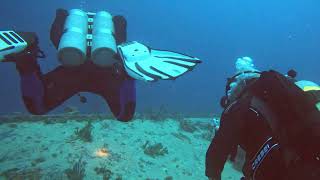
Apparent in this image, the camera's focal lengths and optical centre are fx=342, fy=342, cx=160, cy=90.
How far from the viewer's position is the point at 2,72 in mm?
35156

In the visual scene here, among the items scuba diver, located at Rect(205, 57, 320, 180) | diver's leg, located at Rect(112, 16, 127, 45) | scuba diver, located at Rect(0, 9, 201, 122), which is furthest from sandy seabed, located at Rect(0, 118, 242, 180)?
scuba diver, located at Rect(205, 57, 320, 180)

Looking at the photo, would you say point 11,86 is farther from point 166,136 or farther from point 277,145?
point 277,145

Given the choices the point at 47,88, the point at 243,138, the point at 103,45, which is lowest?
the point at 47,88

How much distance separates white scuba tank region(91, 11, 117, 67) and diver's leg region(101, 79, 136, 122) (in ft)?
2.04

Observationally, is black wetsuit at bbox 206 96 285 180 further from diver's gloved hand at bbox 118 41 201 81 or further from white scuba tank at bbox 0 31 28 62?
white scuba tank at bbox 0 31 28 62

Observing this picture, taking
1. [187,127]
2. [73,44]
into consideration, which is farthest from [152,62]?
[187,127]

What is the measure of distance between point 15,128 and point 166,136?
15.2ft

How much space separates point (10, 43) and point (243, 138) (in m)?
3.02

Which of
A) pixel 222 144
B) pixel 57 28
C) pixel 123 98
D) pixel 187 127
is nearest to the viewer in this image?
pixel 222 144

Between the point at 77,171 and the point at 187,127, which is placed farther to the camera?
the point at 187,127

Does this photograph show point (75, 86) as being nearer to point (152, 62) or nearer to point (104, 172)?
point (152, 62)

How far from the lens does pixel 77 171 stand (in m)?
7.32

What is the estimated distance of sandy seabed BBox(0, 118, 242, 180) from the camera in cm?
760

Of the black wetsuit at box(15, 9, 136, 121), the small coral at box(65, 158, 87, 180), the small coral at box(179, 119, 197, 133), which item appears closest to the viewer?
the black wetsuit at box(15, 9, 136, 121)
